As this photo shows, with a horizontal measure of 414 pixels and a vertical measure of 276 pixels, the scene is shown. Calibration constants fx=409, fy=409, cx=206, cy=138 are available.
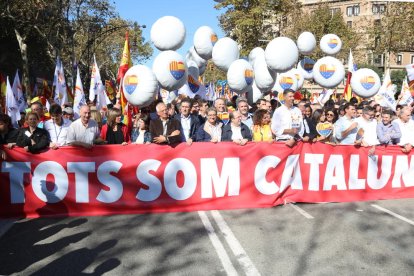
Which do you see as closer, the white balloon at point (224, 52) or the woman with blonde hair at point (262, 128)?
the woman with blonde hair at point (262, 128)

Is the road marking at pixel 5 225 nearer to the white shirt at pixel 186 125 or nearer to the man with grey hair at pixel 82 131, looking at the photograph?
the man with grey hair at pixel 82 131

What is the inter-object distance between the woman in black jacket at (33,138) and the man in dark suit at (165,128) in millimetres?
1645

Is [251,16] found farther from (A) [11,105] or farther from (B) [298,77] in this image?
(A) [11,105]

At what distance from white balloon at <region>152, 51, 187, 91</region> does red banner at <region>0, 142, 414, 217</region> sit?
2957 mm

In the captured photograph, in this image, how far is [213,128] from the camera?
22.9 ft

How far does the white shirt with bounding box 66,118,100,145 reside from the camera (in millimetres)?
6410

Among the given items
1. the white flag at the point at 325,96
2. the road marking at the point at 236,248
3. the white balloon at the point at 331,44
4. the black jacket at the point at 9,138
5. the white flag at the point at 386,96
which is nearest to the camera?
the road marking at the point at 236,248

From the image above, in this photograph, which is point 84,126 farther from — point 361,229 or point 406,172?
point 406,172

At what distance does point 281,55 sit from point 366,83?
3.07 m

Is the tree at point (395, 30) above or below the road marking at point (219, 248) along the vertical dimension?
above

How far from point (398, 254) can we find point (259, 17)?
3107 cm

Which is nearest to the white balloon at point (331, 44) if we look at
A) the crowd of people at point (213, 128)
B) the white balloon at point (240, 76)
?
the white balloon at point (240, 76)

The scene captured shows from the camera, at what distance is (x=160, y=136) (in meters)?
6.42

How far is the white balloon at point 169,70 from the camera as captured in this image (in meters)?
9.04
